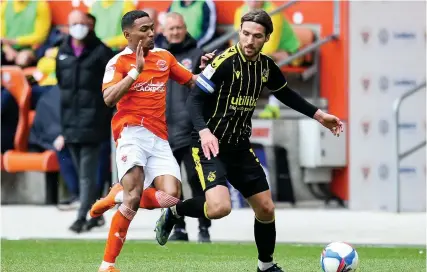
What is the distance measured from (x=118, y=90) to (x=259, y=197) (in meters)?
1.34

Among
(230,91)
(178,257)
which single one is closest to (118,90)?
(230,91)

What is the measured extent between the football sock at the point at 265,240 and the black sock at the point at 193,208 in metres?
0.44

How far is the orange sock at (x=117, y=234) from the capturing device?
9.15 meters

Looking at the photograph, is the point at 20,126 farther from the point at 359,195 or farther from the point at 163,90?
the point at 163,90

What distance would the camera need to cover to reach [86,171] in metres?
13.9

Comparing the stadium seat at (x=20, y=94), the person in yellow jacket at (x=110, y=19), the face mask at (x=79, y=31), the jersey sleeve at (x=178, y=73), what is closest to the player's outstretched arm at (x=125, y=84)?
the jersey sleeve at (x=178, y=73)

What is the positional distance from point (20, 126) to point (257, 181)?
28.0 ft

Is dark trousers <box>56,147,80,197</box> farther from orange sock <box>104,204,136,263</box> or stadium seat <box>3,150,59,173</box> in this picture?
orange sock <box>104,204,136,263</box>

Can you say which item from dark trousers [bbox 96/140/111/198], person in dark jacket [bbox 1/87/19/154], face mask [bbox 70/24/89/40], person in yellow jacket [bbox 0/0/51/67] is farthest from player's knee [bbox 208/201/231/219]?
person in yellow jacket [bbox 0/0/51/67]

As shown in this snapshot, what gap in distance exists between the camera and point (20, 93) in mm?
17375

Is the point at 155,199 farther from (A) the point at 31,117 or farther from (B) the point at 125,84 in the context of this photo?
(A) the point at 31,117

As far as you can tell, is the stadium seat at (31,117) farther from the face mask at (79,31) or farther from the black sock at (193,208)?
the black sock at (193,208)

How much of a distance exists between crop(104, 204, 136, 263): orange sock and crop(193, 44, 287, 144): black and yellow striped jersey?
91 cm

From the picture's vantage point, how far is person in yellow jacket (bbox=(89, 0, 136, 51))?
17391mm
